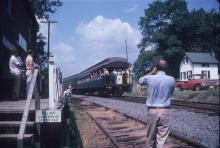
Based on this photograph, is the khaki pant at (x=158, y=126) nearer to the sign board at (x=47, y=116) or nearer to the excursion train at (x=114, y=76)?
the sign board at (x=47, y=116)

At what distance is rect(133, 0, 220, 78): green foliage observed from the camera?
205 feet

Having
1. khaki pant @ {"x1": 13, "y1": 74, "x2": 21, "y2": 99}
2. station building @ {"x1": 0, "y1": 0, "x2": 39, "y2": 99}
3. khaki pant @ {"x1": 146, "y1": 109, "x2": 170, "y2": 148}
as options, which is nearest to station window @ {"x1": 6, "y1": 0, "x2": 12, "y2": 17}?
station building @ {"x1": 0, "y1": 0, "x2": 39, "y2": 99}

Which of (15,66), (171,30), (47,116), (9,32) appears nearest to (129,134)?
(15,66)

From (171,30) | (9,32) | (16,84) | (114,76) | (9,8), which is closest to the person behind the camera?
(16,84)

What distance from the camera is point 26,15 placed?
21.2 meters

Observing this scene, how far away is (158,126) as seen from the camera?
632cm

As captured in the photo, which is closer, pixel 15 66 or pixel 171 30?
pixel 15 66

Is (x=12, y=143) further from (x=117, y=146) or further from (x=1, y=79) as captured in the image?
(x=1, y=79)

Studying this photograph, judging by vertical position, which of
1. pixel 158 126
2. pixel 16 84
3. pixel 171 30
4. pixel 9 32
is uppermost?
pixel 171 30

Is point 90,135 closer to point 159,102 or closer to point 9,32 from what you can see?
point 159,102

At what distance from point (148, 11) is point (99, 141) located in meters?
71.9

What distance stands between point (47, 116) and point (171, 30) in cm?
6559

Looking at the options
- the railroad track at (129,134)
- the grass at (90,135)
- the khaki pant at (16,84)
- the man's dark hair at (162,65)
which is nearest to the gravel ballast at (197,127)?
the railroad track at (129,134)

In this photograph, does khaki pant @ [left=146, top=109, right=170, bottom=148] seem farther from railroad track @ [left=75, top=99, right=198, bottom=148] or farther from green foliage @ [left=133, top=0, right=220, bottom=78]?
green foliage @ [left=133, top=0, right=220, bottom=78]
